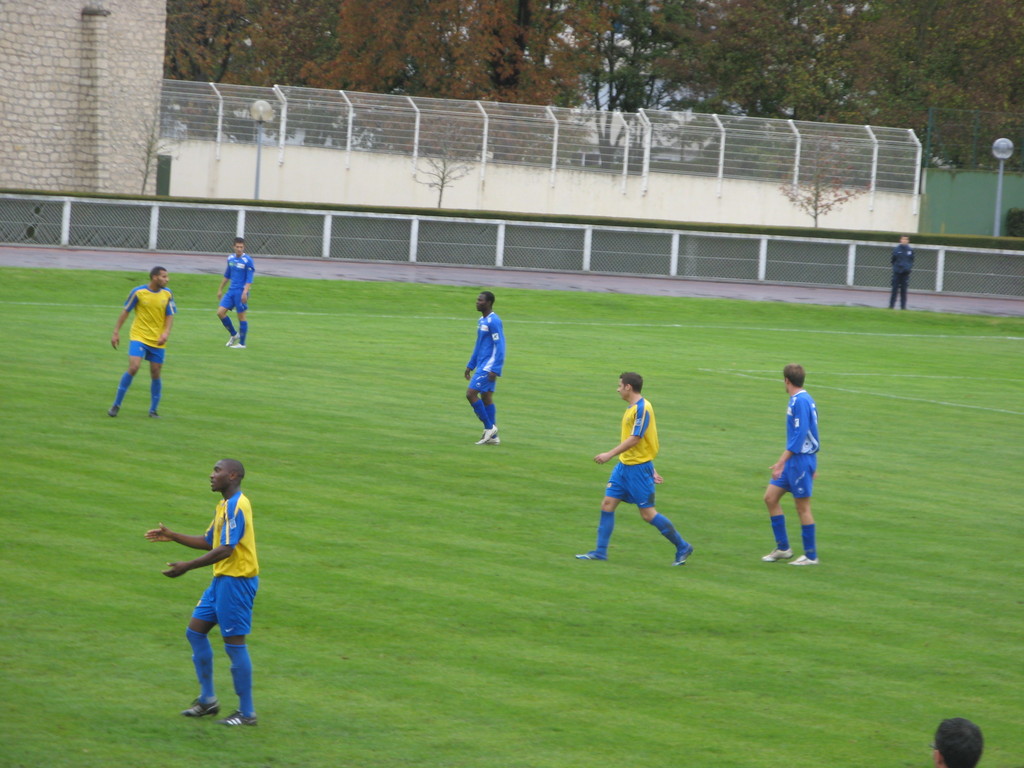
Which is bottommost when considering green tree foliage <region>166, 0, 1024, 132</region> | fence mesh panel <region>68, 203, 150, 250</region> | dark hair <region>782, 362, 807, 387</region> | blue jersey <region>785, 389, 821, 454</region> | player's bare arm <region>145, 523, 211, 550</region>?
player's bare arm <region>145, 523, 211, 550</region>

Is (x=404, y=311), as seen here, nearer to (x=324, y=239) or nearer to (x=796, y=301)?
(x=324, y=239)

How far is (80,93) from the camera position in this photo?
51219mm

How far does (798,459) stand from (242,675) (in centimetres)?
652

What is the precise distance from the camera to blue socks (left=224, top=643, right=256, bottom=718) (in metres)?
8.02

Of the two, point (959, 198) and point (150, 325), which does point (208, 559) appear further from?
point (959, 198)

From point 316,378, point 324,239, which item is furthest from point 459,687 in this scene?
point 324,239

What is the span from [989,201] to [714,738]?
49.9 m

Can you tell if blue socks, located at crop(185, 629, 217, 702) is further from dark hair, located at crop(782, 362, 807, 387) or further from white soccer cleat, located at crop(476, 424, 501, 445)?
white soccer cleat, located at crop(476, 424, 501, 445)

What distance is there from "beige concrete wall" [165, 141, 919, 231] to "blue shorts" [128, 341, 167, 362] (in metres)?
35.9

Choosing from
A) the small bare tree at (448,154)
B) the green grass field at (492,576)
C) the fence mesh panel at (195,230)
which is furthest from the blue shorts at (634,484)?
the small bare tree at (448,154)

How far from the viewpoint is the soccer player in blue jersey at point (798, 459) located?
12.6 metres

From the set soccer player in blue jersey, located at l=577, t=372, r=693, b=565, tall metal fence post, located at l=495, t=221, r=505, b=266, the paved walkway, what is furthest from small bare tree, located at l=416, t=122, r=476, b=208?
soccer player in blue jersey, located at l=577, t=372, r=693, b=565

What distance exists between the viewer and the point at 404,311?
33.4 metres

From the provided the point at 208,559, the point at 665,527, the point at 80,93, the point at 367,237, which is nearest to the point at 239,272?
the point at 665,527
